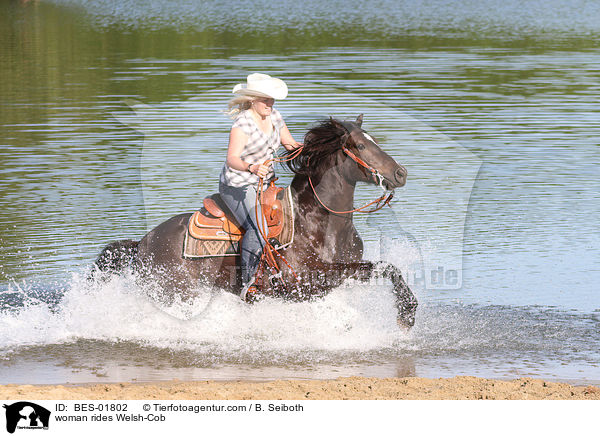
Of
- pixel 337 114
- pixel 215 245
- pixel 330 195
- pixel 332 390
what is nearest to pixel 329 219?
pixel 330 195

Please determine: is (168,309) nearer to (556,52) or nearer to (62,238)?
(62,238)

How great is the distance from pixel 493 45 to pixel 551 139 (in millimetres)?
20932

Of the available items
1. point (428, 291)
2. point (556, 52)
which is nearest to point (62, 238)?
point (428, 291)

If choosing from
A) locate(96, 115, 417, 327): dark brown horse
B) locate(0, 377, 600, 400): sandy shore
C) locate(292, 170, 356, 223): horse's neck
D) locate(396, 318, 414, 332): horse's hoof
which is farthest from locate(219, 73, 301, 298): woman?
locate(0, 377, 600, 400): sandy shore

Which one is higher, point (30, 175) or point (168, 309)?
point (30, 175)

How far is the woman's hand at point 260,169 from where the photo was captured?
366 inches

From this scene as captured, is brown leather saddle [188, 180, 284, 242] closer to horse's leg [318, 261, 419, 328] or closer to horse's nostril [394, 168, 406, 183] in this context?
horse's leg [318, 261, 419, 328]

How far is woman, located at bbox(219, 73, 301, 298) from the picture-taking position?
947cm

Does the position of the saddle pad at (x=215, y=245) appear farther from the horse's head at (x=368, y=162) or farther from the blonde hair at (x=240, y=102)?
the blonde hair at (x=240, y=102)

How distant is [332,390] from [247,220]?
2.17 meters

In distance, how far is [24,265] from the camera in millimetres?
12875

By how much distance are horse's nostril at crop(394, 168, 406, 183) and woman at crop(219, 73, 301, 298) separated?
1097 millimetres
